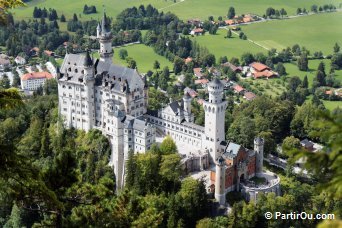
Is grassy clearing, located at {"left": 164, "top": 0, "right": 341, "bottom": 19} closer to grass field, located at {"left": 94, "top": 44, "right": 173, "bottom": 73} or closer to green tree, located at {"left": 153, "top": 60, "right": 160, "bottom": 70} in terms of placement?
grass field, located at {"left": 94, "top": 44, "right": 173, "bottom": 73}

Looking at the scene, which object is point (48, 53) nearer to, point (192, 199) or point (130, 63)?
point (130, 63)

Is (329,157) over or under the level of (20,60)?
over

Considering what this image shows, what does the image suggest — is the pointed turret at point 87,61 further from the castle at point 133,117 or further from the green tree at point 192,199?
the green tree at point 192,199

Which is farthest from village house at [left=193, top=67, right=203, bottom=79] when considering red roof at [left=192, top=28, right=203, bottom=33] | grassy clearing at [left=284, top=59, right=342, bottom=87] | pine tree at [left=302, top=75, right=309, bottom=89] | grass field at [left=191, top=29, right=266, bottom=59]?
red roof at [left=192, top=28, right=203, bottom=33]

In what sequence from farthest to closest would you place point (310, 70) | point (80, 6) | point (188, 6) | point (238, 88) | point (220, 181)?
1. point (188, 6)
2. point (80, 6)
3. point (310, 70)
4. point (238, 88)
5. point (220, 181)

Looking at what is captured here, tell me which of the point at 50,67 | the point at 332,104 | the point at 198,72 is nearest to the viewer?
the point at 332,104

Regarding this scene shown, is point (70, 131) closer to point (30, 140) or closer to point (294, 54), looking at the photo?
point (30, 140)

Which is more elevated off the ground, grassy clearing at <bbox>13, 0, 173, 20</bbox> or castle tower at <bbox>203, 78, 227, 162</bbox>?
grassy clearing at <bbox>13, 0, 173, 20</bbox>

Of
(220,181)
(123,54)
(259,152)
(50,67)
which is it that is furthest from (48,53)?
(220,181)
